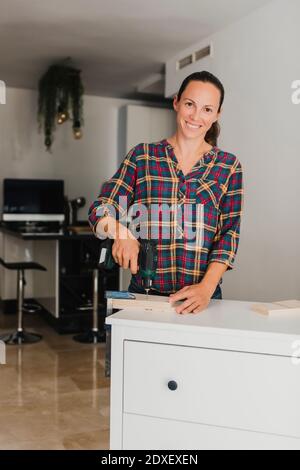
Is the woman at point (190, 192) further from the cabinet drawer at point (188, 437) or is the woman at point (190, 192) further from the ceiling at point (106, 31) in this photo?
the ceiling at point (106, 31)

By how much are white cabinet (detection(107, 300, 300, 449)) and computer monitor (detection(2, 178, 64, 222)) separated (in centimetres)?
522

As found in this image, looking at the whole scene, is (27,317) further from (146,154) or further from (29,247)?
(146,154)

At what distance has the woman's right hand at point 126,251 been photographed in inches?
58.3

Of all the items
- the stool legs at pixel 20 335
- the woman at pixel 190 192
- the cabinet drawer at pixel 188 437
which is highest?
the woman at pixel 190 192

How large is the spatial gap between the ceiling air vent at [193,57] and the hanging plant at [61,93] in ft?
3.92

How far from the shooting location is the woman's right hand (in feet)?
4.86

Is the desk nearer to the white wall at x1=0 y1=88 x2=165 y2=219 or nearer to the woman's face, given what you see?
the white wall at x1=0 y1=88 x2=165 y2=219

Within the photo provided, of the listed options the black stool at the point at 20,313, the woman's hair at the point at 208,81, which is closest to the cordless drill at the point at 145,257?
the woman's hair at the point at 208,81

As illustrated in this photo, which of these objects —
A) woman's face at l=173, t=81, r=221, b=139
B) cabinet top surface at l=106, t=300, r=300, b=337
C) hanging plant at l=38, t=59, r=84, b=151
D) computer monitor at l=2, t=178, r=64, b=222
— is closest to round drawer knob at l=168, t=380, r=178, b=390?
cabinet top surface at l=106, t=300, r=300, b=337

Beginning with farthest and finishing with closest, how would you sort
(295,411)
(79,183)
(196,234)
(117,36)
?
(79,183), (117,36), (196,234), (295,411)

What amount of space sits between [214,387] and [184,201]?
1.93 feet

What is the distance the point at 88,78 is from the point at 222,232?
487 centimetres
